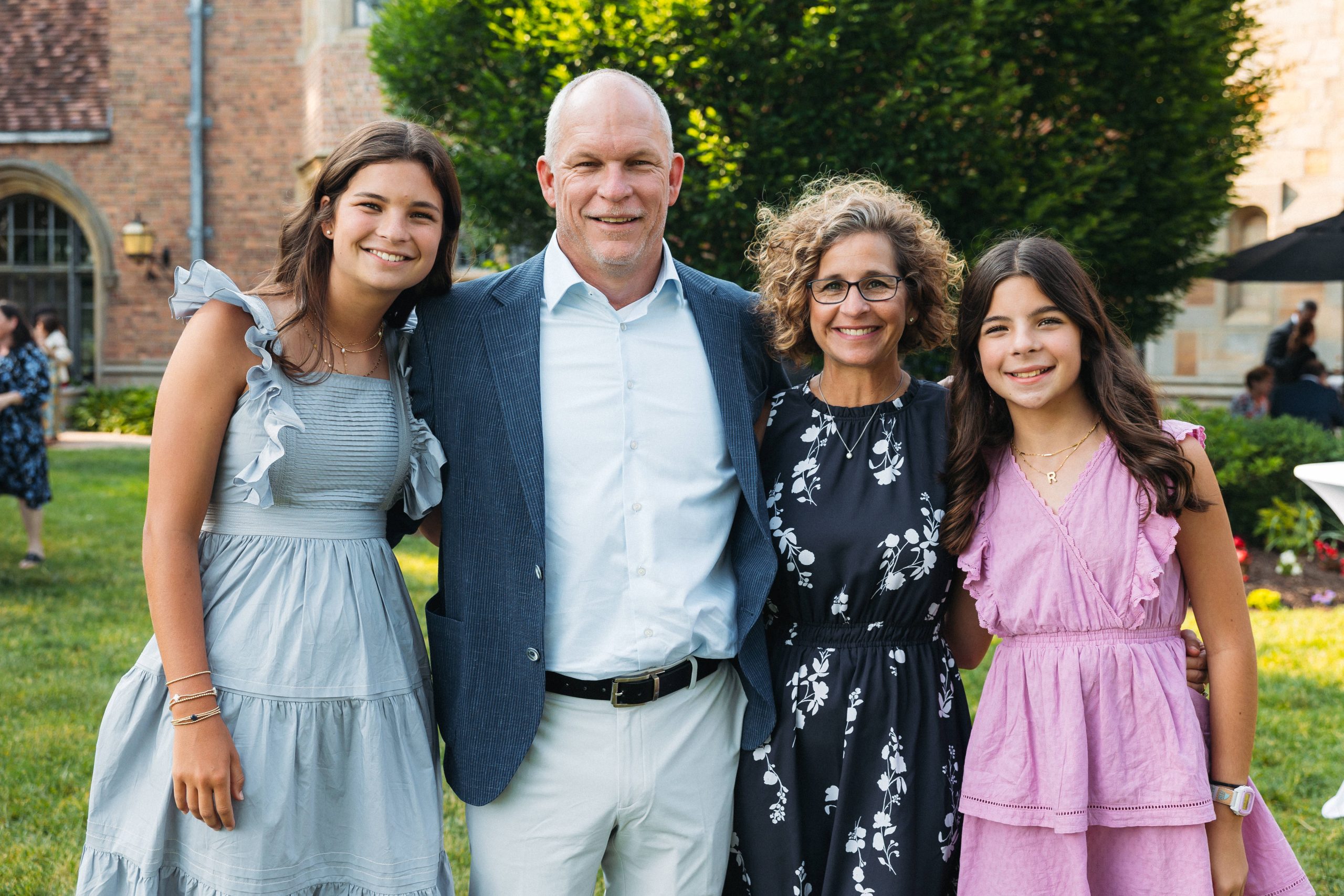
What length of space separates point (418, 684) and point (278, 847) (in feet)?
1.37

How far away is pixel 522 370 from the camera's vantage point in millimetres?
2383

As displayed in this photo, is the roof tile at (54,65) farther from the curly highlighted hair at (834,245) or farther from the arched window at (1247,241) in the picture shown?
the curly highlighted hair at (834,245)

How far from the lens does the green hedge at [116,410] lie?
53.8ft

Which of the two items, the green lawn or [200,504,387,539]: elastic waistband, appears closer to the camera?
[200,504,387,539]: elastic waistband

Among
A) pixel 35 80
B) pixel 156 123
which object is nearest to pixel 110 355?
pixel 156 123

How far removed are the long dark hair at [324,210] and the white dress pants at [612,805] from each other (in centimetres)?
93

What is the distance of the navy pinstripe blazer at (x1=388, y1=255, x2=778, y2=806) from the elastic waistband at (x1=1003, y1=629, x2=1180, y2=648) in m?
0.57

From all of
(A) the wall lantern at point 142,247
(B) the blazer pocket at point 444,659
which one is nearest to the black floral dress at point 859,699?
(B) the blazer pocket at point 444,659

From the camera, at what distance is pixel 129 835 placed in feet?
6.97

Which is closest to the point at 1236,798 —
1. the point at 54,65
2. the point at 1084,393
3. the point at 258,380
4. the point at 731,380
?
the point at 1084,393

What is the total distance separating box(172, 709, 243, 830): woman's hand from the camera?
2.05 metres

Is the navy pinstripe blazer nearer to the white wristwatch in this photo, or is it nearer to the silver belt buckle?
the silver belt buckle

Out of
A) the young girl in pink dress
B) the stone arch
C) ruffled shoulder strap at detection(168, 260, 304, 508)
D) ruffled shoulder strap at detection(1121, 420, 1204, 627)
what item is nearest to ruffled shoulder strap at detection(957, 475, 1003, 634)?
the young girl in pink dress

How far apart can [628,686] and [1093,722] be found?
95cm
